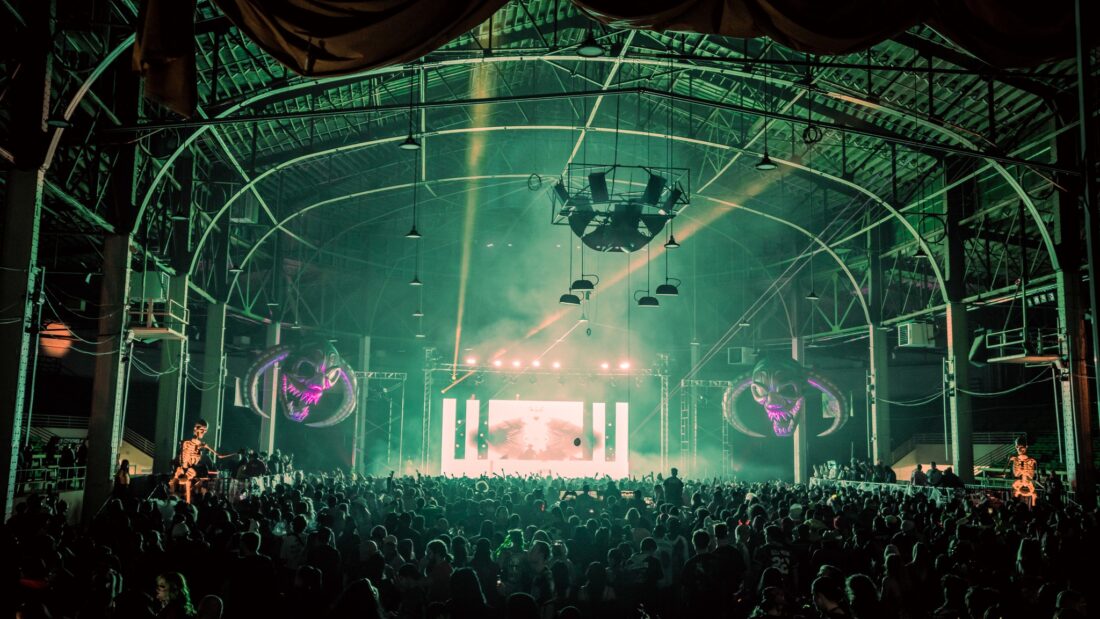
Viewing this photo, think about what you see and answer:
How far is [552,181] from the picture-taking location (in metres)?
29.5

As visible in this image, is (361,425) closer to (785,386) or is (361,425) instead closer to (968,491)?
(785,386)

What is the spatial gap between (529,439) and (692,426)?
7064mm

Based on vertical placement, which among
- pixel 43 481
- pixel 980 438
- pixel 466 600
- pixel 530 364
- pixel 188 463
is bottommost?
pixel 466 600

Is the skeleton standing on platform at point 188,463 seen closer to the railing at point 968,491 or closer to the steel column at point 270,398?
the steel column at point 270,398

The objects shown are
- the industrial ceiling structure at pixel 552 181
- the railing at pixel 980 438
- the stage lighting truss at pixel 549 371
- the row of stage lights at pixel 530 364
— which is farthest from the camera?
the row of stage lights at pixel 530 364

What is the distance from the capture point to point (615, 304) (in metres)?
37.2

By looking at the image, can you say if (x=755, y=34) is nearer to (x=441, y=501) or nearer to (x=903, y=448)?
(x=441, y=501)

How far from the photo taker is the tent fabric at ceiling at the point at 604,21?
4.03m

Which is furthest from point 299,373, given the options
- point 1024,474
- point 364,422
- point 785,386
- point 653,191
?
point 1024,474

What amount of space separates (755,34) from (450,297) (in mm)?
32314

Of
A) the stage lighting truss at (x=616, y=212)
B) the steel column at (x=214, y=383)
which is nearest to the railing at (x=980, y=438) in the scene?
the stage lighting truss at (x=616, y=212)

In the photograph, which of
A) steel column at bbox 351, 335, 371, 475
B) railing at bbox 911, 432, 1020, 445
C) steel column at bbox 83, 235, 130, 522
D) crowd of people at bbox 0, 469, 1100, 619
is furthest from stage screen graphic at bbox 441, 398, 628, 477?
crowd of people at bbox 0, 469, 1100, 619

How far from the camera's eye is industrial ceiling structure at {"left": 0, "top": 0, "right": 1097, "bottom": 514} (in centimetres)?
1631

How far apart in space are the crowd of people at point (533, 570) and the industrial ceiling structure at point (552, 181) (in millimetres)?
3937
